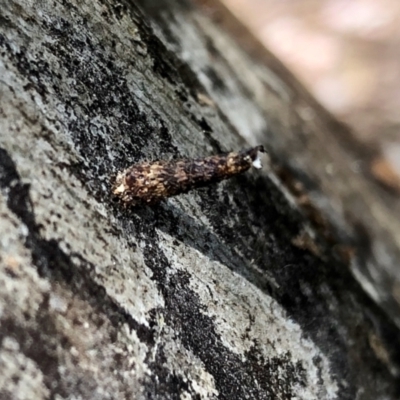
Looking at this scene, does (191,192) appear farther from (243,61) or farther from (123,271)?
(243,61)

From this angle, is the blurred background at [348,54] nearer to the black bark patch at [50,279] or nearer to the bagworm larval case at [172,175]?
the bagworm larval case at [172,175]

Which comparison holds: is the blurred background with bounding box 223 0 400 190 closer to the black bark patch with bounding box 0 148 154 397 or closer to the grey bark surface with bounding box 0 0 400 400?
the grey bark surface with bounding box 0 0 400 400

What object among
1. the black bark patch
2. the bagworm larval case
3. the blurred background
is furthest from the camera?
the blurred background

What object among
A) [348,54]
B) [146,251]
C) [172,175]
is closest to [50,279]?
[146,251]

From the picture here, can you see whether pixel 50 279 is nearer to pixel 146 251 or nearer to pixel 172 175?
pixel 146 251

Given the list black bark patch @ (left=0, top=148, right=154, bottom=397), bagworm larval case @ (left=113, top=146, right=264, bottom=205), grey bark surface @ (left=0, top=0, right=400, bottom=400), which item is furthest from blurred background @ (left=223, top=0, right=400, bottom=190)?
black bark patch @ (left=0, top=148, right=154, bottom=397)

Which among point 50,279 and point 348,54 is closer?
point 50,279
